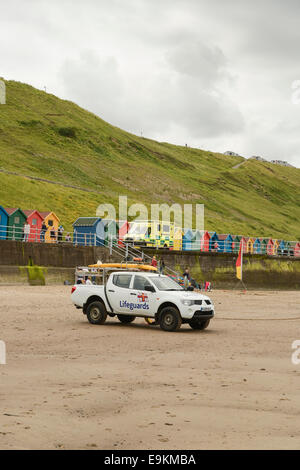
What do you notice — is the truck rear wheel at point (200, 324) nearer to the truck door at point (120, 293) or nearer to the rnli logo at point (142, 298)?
the rnli logo at point (142, 298)

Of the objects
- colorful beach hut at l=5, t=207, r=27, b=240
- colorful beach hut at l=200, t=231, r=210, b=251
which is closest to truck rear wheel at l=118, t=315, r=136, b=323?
colorful beach hut at l=5, t=207, r=27, b=240

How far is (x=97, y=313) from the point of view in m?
17.8

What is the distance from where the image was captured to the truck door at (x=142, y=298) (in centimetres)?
1708

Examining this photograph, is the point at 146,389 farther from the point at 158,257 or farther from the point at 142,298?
the point at 158,257

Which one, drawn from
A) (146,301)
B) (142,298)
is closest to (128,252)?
(142,298)

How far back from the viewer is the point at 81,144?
134000 mm

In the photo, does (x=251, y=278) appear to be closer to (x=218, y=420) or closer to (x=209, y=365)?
(x=209, y=365)

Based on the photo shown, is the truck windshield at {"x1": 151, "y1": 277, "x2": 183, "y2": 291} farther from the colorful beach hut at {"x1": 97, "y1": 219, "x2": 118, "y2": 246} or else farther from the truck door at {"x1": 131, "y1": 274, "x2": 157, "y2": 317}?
the colorful beach hut at {"x1": 97, "y1": 219, "x2": 118, "y2": 246}

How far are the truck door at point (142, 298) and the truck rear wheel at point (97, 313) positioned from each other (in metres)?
1.01

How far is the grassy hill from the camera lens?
8394 cm

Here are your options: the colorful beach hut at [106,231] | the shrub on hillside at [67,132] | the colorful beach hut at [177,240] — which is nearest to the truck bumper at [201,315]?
the colorful beach hut at [106,231]

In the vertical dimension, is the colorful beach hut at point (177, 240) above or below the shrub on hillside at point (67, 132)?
below

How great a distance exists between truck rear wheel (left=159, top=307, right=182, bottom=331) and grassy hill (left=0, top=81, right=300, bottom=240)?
177ft
